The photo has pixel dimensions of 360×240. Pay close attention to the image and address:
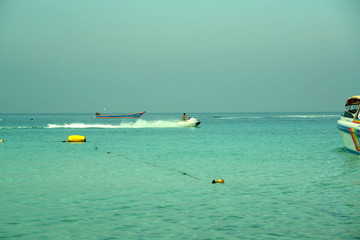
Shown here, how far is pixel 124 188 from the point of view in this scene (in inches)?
610

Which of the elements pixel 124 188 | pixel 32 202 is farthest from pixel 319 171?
pixel 32 202

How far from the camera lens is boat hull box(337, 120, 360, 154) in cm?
2508

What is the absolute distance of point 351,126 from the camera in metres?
25.5

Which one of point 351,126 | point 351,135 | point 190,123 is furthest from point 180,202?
point 190,123

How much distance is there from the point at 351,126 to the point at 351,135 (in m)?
1.08

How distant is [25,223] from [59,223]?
89cm

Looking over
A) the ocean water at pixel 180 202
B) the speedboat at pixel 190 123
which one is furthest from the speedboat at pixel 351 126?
the speedboat at pixel 190 123

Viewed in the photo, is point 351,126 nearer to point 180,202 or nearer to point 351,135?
point 351,135

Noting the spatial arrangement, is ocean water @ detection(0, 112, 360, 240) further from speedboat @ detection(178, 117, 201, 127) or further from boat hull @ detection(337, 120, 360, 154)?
speedboat @ detection(178, 117, 201, 127)

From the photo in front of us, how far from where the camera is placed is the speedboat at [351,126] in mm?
25219

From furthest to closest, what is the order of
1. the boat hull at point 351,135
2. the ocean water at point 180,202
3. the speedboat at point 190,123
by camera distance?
Result: the speedboat at point 190,123 → the boat hull at point 351,135 → the ocean water at point 180,202

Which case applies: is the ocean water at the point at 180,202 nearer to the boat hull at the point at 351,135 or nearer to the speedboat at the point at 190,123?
the boat hull at the point at 351,135

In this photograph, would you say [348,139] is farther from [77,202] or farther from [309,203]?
[77,202]

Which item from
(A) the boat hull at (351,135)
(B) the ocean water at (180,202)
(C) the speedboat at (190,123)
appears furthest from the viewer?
(C) the speedboat at (190,123)
